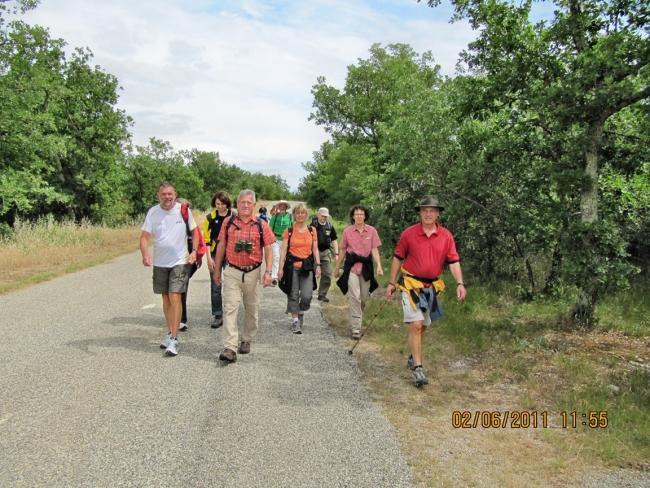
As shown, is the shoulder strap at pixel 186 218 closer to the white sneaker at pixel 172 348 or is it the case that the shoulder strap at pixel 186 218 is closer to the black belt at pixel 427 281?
the white sneaker at pixel 172 348

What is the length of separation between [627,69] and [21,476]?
7.02 metres

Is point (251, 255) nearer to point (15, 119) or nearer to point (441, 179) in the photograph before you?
point (441, 179)

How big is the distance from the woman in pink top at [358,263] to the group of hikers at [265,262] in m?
0.01

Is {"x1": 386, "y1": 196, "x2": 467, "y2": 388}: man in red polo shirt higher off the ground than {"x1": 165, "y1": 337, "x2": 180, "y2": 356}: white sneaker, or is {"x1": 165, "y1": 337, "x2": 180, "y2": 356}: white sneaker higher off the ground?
{"x1": 386, "y1": 196, "x2": 467, "y2": 388}: man in red polo shirt

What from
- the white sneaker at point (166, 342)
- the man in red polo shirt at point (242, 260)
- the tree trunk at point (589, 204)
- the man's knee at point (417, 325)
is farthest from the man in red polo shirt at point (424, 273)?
the white sneaker at point (166, 342)

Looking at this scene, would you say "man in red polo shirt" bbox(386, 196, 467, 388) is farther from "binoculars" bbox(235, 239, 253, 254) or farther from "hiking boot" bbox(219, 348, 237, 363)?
"hiking boot" bbox(219, 348, 237, 363)

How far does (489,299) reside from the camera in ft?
31.0

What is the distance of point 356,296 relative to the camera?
729cm

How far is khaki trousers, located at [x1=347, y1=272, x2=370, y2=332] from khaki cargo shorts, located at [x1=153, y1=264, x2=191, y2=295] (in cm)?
242

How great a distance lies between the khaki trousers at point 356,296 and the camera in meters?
7.25

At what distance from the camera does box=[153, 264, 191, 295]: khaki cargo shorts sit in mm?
6066

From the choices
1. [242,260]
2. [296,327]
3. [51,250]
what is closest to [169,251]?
[242,260]

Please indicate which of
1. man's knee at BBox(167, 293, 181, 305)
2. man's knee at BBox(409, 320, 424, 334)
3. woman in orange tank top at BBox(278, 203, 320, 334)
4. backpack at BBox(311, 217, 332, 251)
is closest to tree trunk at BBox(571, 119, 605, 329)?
man's knee at BBox(409, 320, 424, 334)
